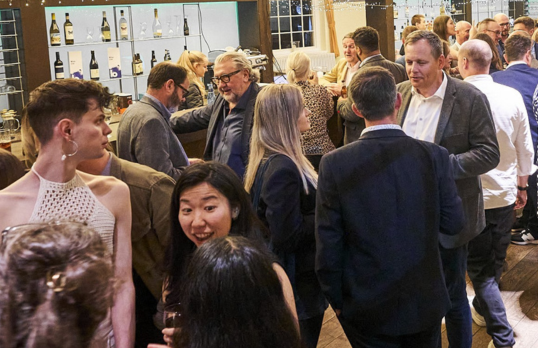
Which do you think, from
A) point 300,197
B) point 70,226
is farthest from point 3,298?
point 300,197

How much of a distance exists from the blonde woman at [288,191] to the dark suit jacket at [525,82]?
2411 millimetres

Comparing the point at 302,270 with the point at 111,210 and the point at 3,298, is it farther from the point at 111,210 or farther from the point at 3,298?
the point at 3,298

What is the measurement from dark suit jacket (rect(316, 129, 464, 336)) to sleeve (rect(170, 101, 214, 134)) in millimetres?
2084

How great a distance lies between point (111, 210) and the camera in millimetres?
1881

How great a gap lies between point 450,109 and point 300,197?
87 cm

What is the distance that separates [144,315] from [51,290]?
1.48 metres

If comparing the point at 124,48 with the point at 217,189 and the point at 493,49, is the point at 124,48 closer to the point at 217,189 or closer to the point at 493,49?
the point at 493,49

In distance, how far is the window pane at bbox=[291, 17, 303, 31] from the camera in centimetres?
1187

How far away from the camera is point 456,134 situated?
120 inches

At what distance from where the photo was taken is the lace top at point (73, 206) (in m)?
1.76

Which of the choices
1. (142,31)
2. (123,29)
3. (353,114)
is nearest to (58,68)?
(123,29)

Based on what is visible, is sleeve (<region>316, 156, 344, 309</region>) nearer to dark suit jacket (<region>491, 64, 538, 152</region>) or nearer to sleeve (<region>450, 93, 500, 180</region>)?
sleeve (<region>450, 93, 500, 180</region>)

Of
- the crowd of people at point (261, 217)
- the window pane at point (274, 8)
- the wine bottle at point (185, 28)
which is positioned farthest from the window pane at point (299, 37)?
the crowd of people at point (261, 217)

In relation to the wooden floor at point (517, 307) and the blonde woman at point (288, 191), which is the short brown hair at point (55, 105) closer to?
the blonde woman at point (288, 191)
